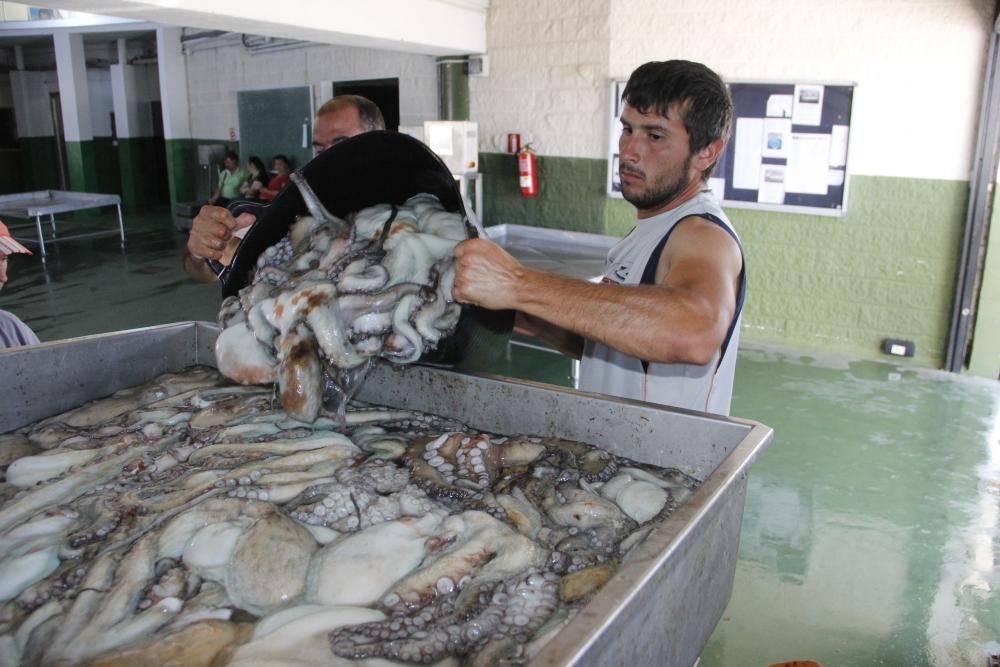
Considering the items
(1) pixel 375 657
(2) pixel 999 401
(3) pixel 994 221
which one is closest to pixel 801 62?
(3) pixel 994 221

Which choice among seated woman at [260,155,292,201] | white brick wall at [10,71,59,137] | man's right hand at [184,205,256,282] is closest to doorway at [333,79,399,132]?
seated woman at [260,155,292,201]

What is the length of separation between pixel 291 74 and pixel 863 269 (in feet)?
21.2

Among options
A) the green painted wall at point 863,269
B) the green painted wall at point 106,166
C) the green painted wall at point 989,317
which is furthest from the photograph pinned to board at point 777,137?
the green painted wall at point 106,166

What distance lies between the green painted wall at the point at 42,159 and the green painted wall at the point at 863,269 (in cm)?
1305

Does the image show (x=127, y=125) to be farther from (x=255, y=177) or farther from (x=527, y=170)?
(x=527, y=170)

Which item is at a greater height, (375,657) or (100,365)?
(100,365)

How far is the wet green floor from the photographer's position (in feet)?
7.66

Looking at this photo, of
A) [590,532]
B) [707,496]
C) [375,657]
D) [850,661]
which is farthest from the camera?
[850,661]

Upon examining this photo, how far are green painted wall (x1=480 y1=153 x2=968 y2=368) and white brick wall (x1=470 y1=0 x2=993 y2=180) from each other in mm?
206

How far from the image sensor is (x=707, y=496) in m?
1.13

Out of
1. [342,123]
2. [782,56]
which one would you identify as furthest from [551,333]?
[782,56]

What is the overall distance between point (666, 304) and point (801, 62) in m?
4.26

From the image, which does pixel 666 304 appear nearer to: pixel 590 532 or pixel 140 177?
pixel 590 532

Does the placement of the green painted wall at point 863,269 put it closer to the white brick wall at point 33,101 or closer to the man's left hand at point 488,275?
the man's left hand at point 488,275
